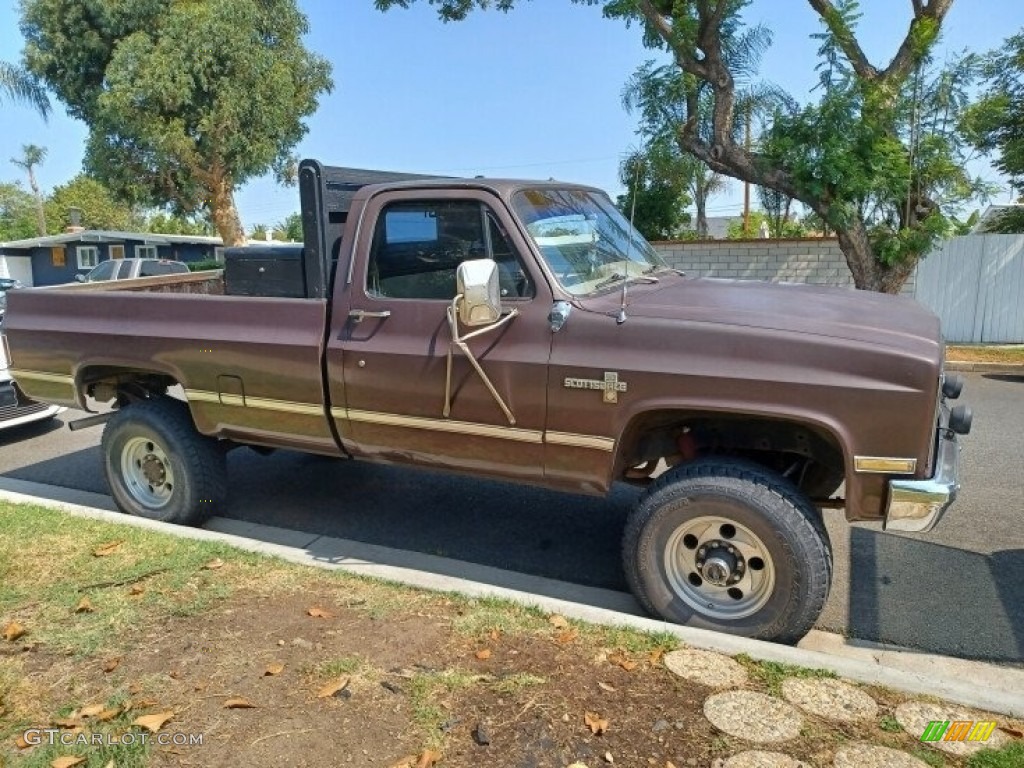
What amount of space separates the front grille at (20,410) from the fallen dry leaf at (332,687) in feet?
18.0

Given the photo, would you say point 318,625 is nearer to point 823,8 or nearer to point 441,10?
point 823,8

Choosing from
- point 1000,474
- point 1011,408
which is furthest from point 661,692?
point 1011,408

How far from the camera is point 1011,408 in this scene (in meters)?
8.52

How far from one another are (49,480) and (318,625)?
384 centimetres

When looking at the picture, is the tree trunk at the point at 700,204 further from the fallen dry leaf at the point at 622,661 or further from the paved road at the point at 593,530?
the fallen dry leaf at the point at 622,661

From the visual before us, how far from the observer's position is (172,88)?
71.6ft

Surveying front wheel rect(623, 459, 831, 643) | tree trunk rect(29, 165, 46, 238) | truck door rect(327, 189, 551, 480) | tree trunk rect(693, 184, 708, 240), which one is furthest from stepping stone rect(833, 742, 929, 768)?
tree trunk rect(29, 165, 46, 238)

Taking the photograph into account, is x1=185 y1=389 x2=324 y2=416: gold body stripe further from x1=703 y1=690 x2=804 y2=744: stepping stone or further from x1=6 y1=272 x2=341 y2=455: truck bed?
x1=703 y1=690 x2=804 y2=744: stepping stone

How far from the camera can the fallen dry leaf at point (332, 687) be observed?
3129 millimetres

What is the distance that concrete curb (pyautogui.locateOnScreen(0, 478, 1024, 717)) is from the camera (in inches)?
124

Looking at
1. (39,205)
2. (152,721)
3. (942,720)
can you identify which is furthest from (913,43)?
(39,205)

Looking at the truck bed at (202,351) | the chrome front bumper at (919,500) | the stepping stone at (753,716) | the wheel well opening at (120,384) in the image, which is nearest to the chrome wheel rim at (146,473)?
the wheel well opening at (120,384)

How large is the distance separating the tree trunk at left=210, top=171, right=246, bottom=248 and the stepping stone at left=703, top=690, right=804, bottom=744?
23630 mm

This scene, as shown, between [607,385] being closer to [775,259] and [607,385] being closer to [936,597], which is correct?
[936,597]
